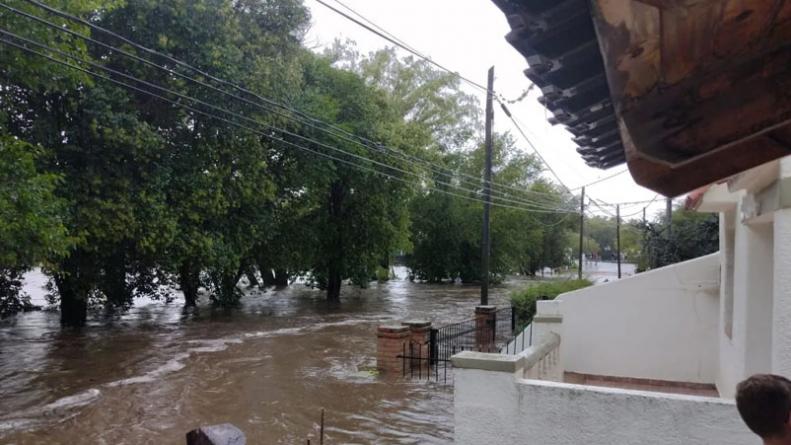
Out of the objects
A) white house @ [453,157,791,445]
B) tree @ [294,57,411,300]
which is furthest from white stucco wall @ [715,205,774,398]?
tree @ [294,57,411,300]

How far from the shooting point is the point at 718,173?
5.83 feet

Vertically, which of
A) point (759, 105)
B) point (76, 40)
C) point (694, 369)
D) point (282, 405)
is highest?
point (76, 40)

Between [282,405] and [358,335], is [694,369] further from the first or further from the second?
[358,335]

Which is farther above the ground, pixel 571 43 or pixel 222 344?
pixel 571 43

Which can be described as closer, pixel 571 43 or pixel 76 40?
pixel 571 43

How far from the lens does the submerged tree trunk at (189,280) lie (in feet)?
55.3

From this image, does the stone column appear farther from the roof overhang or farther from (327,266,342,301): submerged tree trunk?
(327,266,342,301): submerged tree trunk

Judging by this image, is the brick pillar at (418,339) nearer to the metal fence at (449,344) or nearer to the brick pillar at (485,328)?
the metal fence at (449,344)

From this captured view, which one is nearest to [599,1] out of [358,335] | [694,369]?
[694,369]

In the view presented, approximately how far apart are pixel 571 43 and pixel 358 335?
14.4m

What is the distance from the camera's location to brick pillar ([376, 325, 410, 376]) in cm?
1012

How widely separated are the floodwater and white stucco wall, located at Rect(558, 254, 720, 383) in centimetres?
230

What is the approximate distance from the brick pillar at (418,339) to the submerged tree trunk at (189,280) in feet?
26.5

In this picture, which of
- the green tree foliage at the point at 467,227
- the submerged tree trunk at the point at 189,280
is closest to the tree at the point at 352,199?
the submerged tree trunk at the point at 189,280
